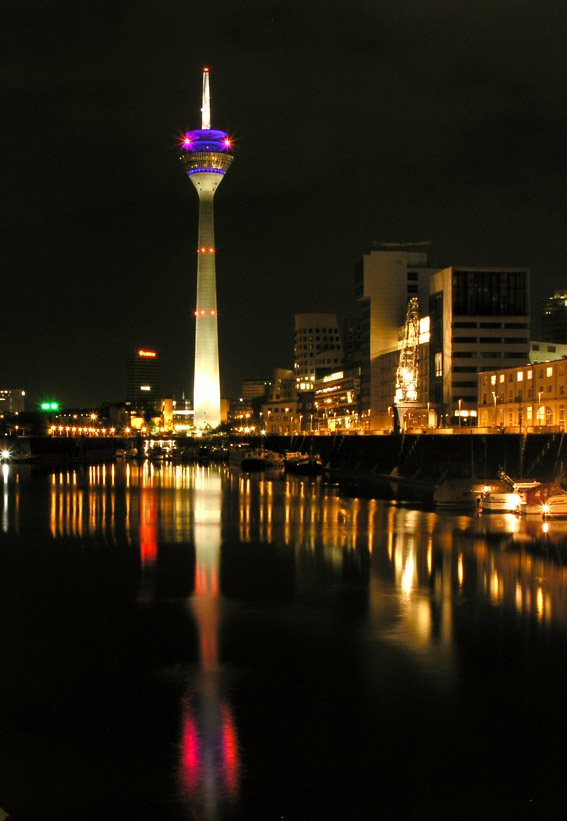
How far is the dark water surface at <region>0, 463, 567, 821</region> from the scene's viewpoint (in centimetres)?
1287

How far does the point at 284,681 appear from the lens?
17625 millimetres

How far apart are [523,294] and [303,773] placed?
11633cm

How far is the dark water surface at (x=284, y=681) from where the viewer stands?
42.2 ft

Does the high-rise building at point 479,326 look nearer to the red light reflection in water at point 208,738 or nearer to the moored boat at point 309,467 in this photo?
the moored boat at point 309,467

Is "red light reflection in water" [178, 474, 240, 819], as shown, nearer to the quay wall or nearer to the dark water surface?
the dark water surface

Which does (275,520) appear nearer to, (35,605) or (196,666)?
(35,605)

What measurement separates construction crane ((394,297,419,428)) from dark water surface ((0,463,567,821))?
89.1 metres

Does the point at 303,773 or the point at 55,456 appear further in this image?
the point at 55,456

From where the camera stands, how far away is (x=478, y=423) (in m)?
108

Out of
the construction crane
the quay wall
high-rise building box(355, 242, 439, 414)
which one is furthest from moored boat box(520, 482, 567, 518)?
high-rise building box(355, 242, 439, 414)

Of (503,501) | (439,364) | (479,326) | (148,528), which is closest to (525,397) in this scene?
(479,326)

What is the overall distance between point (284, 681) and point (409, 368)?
4454 inches

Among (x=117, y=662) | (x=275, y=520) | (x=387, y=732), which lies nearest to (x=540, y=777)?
(x=387, y=732)

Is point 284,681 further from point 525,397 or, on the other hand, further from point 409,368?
point 409,368
